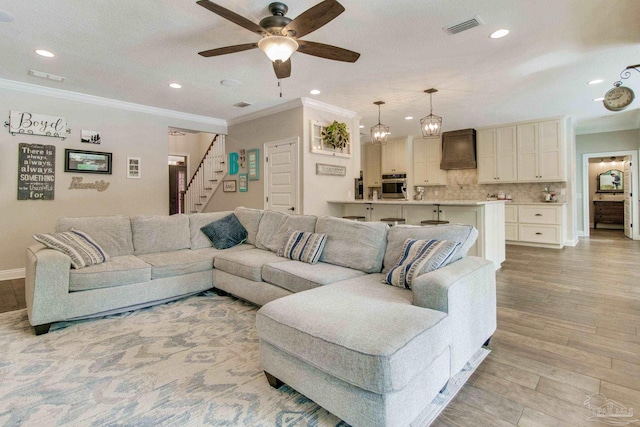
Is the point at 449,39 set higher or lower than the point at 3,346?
higher

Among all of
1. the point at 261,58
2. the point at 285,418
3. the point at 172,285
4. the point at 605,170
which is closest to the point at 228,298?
the point at 172,285

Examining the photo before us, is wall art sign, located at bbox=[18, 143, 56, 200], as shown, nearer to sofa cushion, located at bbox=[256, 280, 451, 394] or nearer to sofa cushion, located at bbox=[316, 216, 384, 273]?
sofa cushion, located at bbox=[316, 216, 384, 273]

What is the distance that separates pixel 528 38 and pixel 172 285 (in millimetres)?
4308

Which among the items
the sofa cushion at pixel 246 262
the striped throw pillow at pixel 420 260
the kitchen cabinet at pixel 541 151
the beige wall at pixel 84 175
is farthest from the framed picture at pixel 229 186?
the kitchen cabinet at pixel 541 151

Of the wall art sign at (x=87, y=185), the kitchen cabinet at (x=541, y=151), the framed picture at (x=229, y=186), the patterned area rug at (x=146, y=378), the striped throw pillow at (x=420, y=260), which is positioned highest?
the kitchen cabinet at (x=541, y=151)

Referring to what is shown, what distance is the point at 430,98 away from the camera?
16.9 feet

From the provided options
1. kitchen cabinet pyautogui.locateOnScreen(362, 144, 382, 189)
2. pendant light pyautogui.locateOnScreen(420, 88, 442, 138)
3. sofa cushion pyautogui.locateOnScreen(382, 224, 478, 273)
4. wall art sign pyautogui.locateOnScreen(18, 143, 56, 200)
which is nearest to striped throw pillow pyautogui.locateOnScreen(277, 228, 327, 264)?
sofa cushion pyautogui.locateOnScreen(382, 224, 478, 273)

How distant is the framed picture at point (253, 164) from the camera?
20.0ft

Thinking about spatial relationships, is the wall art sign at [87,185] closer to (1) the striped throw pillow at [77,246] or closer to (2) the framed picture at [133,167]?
(2) the framed picture at [133,167]

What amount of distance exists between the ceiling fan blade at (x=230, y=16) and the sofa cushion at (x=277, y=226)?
5.89 feet

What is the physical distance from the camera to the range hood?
7562 mm

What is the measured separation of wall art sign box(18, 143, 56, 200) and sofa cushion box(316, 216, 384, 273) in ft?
14.4

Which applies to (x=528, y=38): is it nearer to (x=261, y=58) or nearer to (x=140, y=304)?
(x=261, y=58)

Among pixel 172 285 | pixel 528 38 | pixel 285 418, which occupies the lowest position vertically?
pixel 285 418
